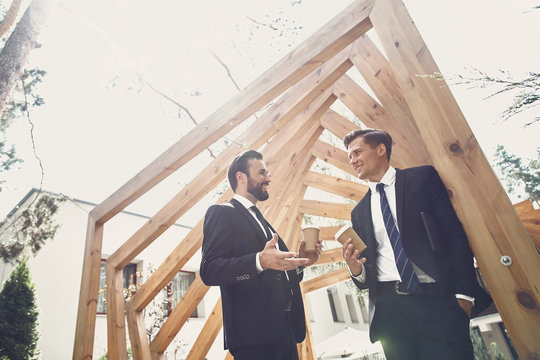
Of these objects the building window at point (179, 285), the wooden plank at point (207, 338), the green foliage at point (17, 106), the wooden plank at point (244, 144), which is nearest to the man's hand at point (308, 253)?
the wooden plank at point (244, 144)

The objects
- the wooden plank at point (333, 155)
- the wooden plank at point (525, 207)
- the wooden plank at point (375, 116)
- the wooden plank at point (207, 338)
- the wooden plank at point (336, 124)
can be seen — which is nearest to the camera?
the wooden plank at point (375, 116)

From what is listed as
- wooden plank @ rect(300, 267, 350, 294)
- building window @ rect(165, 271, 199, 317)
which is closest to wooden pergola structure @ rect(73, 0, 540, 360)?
wooden plank @ rect(300, 267, 350, 294)

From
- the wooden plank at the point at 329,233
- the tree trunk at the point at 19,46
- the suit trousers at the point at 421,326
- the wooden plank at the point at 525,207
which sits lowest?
the suit trousers at the point at 421,326

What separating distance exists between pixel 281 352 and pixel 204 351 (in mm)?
2239

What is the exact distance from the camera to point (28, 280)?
601 centimetres

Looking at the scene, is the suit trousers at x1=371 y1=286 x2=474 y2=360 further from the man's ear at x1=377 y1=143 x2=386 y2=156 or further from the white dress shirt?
the man's ear at x1=377 y1=143 x2=386 y2=156

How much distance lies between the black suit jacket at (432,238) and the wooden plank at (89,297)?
2.73 meters

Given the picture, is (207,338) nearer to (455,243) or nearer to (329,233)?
(329,233)

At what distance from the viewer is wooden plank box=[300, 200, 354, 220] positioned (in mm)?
4844

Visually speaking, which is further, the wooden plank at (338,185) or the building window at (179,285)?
the building window at (179,285)

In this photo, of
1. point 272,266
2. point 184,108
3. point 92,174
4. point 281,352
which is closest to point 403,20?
point 272,266

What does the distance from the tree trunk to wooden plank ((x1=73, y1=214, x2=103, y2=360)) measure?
1.71m

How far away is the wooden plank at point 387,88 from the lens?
223 centimetres

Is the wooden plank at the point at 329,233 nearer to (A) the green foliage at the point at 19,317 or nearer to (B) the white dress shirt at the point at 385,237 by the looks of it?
(B) the white dress shirt at the point at 385,237
